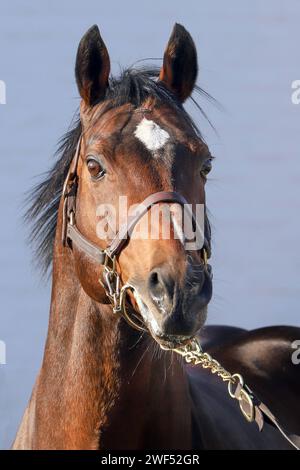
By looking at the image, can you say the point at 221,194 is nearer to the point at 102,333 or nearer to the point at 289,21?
the point at 289,21

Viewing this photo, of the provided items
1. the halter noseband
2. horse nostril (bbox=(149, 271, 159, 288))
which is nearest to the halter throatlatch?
the halter noseband

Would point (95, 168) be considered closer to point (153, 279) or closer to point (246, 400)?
point (153, 279)

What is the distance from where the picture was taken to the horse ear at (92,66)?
2.62 m

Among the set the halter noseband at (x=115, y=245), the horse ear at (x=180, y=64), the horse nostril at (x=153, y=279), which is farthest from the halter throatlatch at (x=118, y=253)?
the horse ear at (x=180, y=64)

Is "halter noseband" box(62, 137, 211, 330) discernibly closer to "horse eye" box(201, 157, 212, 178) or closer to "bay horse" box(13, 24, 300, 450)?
"bay horse" box(13, 24, 300, 450)

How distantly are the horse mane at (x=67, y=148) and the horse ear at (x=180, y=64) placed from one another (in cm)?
4

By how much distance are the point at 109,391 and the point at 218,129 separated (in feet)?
12.3

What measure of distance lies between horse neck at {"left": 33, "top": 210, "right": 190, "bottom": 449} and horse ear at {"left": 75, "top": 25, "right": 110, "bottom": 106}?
52 centimetres

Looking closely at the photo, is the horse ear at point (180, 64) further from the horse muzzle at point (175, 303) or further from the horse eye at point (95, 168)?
the horse muzzle at point (175, 303)

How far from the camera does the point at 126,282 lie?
2385mm

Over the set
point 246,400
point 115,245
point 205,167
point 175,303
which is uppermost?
point 205,167

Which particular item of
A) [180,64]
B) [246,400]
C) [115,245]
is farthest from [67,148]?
[246,400]
